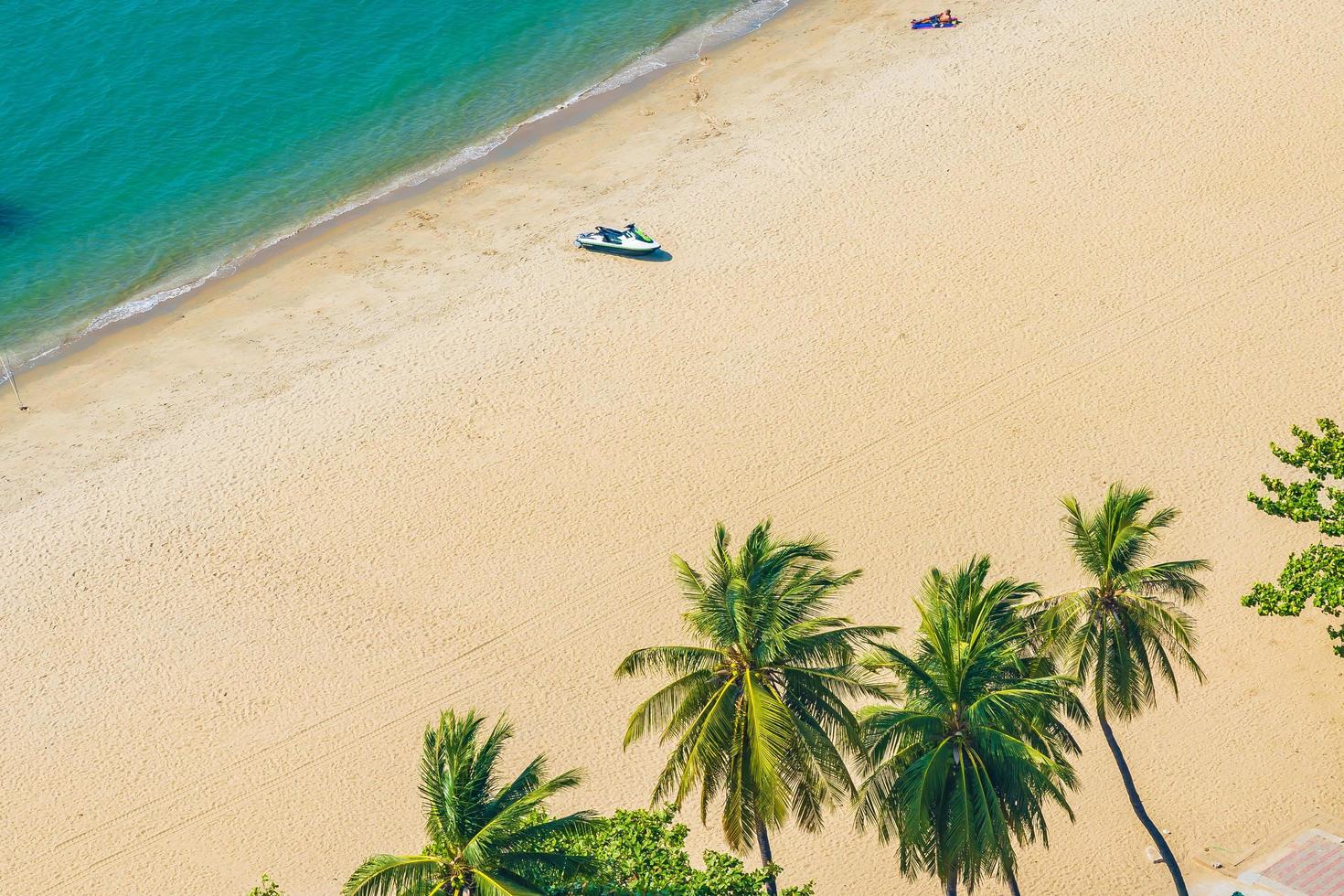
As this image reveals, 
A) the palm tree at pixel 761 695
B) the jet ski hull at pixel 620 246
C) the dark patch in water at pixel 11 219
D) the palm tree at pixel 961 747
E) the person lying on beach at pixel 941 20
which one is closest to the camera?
the palm tree at pixel 961 747

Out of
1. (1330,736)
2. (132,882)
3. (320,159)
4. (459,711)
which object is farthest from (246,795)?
(320,159)

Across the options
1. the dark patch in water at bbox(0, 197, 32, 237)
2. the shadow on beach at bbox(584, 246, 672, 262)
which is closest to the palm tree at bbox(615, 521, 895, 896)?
the shadow on beach at bbox(584, 246, 672, 262)

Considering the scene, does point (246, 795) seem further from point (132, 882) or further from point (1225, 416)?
point (1225, 416)

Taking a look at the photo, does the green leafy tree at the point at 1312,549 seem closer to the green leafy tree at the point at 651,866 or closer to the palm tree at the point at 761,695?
the palm tree at the point at 761,695

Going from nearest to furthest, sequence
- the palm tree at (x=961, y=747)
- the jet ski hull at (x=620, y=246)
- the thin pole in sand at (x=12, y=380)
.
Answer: the palm tree at (x=961, y=747) < the thin pole in sand at (x=12, y=380) < the jet ski hull at (x=620, y=246)

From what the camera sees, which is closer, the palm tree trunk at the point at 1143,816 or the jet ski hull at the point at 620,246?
the palm tree trunk at the point at 1143,816

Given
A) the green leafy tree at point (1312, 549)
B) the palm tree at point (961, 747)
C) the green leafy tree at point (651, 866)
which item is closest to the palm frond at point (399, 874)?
the green leafy tree at point (651, 866)
